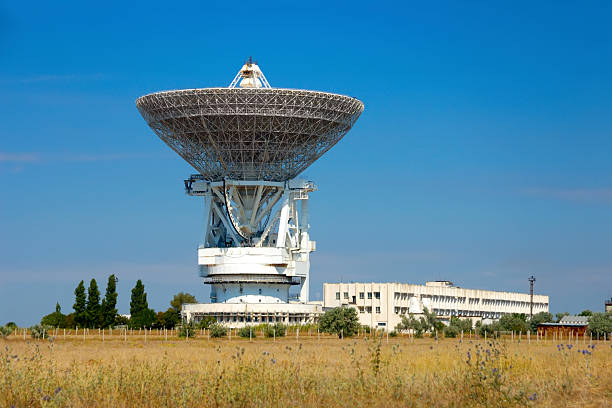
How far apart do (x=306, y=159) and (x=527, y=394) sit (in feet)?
235

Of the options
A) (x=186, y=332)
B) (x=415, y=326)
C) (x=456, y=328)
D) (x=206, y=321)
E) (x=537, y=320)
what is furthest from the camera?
(x=537, y=320)

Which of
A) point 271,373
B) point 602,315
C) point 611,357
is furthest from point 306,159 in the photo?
point 271,373

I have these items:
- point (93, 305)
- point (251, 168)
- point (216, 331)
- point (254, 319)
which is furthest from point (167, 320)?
point (216, 331)

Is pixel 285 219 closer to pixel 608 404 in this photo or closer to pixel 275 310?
pixel 275 310

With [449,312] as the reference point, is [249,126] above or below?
above

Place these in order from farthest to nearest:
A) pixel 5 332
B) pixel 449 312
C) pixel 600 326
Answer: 1. pixel 449 312
2. pixel 600 326
3. pixel 5 332

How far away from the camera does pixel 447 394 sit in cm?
1997

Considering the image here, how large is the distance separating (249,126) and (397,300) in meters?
37.4

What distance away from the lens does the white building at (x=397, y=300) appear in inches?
4417

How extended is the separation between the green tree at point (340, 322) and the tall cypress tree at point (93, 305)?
26421 millimetres

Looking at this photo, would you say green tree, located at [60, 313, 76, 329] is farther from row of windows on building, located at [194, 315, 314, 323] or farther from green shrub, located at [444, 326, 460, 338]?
green shrub, located at [444, 326, 460, 338]

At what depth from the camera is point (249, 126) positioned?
84.9 m

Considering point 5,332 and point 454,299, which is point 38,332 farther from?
point 454,299

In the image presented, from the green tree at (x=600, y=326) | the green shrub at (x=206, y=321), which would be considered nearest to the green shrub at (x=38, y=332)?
the green shrub at (x=206, y=321)
